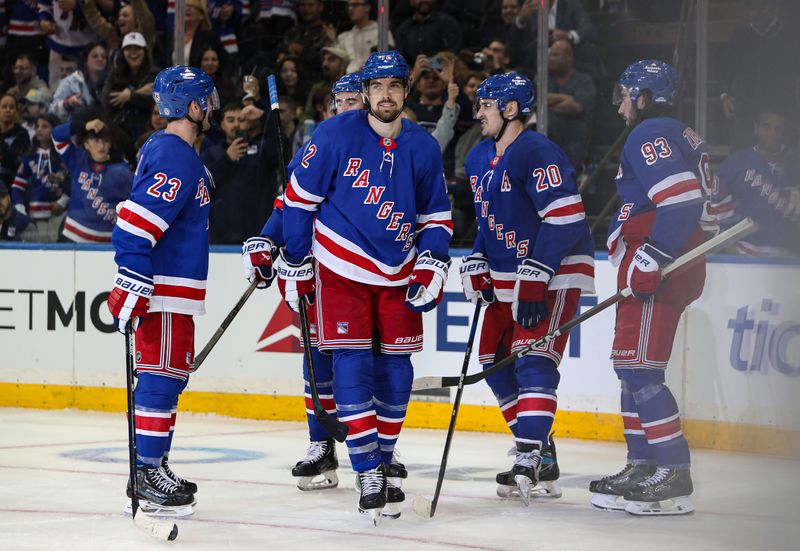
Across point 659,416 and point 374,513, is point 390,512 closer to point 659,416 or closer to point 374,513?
point 374,513

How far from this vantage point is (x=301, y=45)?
7.92 meters

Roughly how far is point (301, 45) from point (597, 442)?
10.7ft

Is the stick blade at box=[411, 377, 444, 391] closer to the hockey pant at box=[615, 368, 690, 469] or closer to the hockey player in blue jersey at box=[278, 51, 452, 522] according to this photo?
the hockey player in blue jersey at box=[278, 51, 452, 522]

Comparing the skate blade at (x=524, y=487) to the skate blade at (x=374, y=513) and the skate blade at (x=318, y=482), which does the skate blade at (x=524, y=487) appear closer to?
the skate blade at (x=374, y=513)

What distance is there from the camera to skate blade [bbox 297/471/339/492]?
465 cm

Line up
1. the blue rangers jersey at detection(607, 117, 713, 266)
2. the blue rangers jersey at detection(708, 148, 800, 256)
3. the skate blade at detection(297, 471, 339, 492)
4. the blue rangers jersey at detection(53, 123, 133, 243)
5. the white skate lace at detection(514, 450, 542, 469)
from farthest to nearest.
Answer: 1. the blue rangers jersey at detection(53, 123, 133, 243)
2. the blue rangers jersey at detection(708, 148, 800, 256)
3. the skate blade at detection(297, 471, 339, 492)
4. the white skate lace at detection(514, 450, 542, 469)
5. the blue rangers jersey at detection(607, 117, 713, 266)

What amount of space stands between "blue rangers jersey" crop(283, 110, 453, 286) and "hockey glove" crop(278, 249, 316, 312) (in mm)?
31

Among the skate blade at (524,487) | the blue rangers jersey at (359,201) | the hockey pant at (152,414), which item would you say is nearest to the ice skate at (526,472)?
the skate blade at (524,487)

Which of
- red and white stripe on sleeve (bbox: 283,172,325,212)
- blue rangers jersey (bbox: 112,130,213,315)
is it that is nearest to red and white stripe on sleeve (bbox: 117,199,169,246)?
blue rangers jersey (bbox: 112,130,213,315)

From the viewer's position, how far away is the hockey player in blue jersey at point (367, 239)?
4.00 metres

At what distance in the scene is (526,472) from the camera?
436cm

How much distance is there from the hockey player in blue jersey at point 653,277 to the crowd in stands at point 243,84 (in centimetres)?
157

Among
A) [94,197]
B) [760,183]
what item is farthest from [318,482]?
[94,197]

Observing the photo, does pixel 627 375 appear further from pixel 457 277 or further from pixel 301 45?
pixel 301 45
